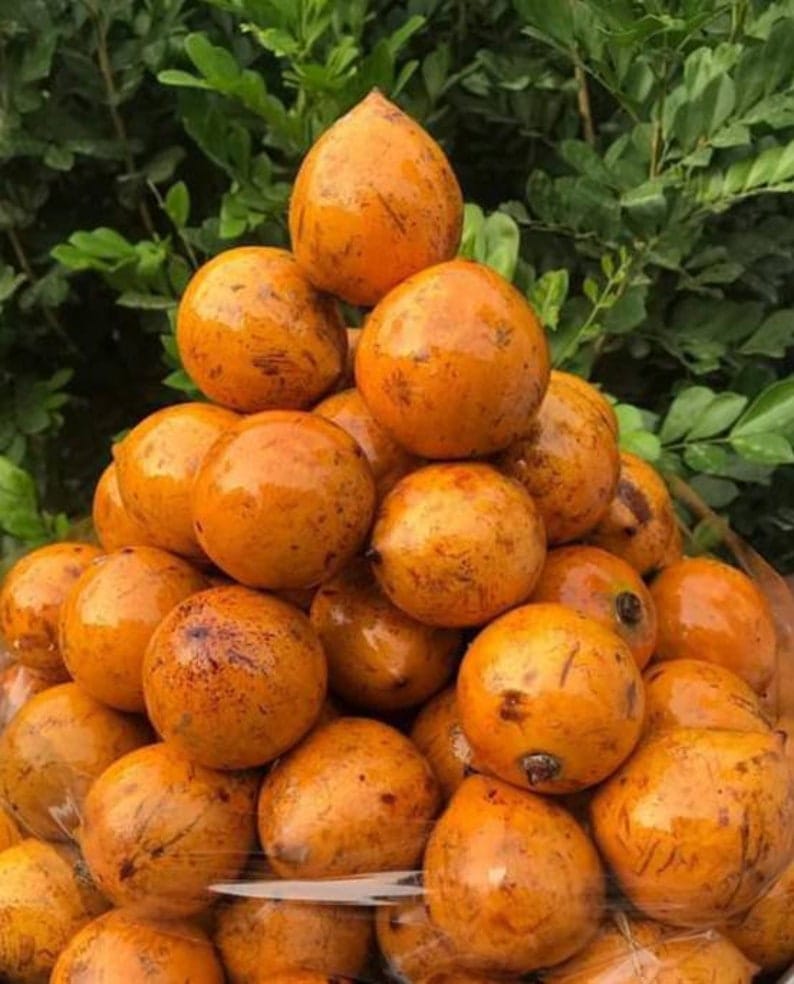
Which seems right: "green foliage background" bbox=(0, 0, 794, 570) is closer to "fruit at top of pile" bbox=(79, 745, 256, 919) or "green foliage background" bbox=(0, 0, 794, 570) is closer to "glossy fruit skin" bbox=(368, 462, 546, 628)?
"glossy fruit skin" bbox=(368, 462, 546, 628)

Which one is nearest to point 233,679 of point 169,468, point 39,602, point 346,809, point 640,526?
point 346,809

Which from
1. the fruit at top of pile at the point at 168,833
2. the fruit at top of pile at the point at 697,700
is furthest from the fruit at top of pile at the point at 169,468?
the fruit at top of pile at the point at 697,700

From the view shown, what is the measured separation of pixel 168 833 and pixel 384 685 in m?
0.22

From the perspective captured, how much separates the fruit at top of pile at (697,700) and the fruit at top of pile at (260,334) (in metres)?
0.41

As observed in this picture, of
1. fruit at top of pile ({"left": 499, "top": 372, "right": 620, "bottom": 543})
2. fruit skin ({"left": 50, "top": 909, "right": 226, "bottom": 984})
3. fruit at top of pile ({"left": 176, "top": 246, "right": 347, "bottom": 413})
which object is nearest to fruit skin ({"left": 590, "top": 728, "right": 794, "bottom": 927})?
fruit at top of pile ({"left": 499, "top": 372, "right": 620, "bottom": 543})

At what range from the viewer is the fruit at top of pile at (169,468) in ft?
3.91

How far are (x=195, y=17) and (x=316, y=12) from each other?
705 millimetres

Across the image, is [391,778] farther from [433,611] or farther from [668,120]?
[668,120]

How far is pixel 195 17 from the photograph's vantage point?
2.51 meters

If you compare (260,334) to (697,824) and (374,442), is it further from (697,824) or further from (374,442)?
(697,824)

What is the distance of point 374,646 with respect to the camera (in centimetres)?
113

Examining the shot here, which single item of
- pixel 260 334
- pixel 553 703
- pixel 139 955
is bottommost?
pixel 139 955

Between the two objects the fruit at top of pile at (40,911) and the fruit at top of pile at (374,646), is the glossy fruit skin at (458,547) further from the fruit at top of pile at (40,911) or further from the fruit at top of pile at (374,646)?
the fruit at top of pile at (40,911)

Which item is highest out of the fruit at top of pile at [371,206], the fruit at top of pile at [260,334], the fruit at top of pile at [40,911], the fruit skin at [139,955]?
the fruit at top of pile at [371,206]
